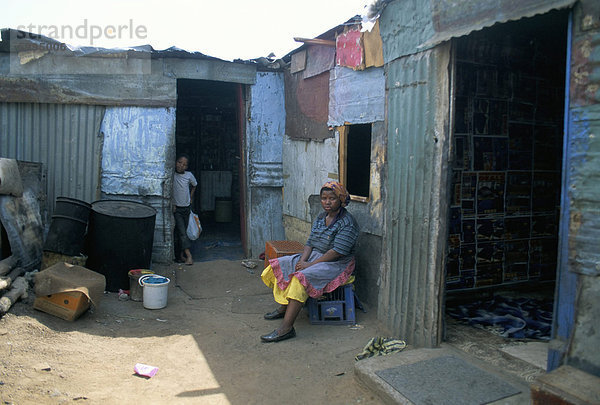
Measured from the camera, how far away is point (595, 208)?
285 centimetres

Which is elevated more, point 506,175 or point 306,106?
point 306,106

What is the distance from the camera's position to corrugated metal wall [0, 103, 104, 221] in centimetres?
732

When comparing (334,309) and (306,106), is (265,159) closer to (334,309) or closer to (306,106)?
(306,106)

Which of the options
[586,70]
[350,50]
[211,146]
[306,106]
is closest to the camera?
[586,70]

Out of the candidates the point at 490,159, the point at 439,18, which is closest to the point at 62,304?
the point at 439,18

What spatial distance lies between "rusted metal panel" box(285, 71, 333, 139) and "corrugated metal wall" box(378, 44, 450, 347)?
1899 millimetres

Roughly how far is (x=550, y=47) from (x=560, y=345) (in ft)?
12.6

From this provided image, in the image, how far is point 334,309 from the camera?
17.3 ft

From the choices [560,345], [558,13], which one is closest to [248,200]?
[558,13]

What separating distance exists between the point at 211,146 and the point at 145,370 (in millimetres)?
8546

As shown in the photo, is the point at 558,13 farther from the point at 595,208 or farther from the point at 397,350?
the point at 397,350

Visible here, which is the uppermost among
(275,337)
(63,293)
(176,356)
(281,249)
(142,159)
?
(142,159)

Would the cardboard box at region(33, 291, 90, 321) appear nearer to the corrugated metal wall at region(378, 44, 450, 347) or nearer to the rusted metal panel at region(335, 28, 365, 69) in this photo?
the corrugated metal wall at region(378, 44, 450, 347)

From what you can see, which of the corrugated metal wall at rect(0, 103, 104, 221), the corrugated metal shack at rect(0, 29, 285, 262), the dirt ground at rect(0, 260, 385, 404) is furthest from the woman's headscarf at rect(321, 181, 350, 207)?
the corrugated metal wall at rect(0, 103, 104, 221)
